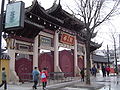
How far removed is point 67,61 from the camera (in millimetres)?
31281

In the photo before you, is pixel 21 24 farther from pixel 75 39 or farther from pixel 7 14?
pixel 75 39

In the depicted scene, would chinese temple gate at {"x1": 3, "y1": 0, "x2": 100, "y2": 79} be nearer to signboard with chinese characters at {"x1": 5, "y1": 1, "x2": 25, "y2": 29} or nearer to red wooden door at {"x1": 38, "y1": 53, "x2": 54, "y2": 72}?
red wooden door at {"x1": 38, "y1": 53, "x2": 54, "y2": 72}

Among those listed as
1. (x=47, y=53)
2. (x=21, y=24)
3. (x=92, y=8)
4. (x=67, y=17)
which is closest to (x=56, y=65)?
(x=47, y=53)

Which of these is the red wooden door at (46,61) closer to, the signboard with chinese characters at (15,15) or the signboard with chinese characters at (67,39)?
the signboard with chinese characters at (67,39)

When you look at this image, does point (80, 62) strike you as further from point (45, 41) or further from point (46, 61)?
point (45, 41)

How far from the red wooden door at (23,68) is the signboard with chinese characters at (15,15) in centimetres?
726

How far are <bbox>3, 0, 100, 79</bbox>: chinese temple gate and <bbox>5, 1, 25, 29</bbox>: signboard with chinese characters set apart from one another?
17.2 feet

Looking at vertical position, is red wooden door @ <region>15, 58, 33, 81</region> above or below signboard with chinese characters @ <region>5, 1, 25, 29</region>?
below

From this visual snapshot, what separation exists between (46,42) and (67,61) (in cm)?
616

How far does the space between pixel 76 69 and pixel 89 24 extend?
11859 mm

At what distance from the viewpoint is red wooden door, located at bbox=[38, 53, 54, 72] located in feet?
84.1

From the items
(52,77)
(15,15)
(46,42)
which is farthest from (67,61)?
(15,15)

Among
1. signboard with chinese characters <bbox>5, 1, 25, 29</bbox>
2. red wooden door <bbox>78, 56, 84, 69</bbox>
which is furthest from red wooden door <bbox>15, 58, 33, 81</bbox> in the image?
red wooden door <bbox>78, 56, 84, 69</bbox>

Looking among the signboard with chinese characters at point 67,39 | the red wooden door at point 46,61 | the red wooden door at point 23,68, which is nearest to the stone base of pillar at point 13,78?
the red wooden door at point 23,68
